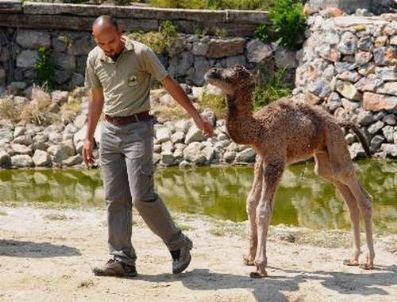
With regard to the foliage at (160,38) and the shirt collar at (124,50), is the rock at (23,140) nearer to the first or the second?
the foliage at (160,38)

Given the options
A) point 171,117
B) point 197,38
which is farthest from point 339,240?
point 197,38

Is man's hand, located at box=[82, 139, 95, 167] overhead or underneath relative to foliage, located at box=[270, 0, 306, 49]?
underneath

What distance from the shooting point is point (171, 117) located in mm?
17203

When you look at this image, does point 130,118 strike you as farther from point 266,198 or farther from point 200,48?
point 200,48

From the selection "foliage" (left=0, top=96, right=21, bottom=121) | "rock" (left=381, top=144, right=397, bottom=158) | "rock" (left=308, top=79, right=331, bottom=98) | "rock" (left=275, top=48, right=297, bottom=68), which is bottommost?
"rock" (left=381, top=144, right=397, bottom=158)

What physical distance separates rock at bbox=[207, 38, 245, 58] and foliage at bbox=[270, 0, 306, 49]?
85 centimetres

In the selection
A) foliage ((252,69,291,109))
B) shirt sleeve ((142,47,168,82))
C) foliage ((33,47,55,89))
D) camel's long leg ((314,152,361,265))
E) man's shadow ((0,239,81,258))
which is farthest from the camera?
foliage ((33,47,55,89))

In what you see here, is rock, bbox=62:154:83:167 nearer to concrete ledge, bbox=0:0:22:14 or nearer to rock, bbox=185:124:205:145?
rock, bbox=185:124:205:145

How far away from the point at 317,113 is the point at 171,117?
402 inches

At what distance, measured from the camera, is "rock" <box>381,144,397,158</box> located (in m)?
16.0

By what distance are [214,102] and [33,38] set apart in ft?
14.9

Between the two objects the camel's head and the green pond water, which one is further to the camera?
the green pond water

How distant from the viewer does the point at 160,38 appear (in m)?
18.6

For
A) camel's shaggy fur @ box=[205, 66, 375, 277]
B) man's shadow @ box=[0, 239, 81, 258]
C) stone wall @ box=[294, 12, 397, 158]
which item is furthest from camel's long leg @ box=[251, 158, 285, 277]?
stone wall @ box=[294, 12, 397, 158]
